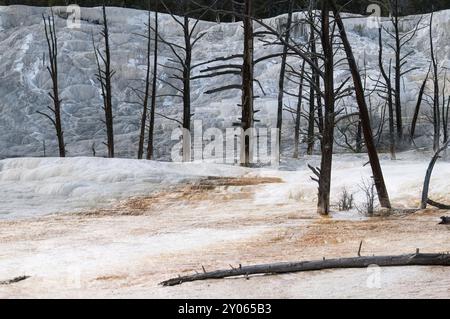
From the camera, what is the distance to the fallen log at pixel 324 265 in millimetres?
4883

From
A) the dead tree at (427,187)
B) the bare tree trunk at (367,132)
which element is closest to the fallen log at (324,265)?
the dead tree at (427,187)

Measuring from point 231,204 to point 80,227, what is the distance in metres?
3.23

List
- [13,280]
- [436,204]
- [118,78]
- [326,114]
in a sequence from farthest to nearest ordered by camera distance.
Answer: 1. [118,78]
2. [326,114]
3. [436,204]
4. [13,280]

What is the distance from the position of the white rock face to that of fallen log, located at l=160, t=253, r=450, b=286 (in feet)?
79.5

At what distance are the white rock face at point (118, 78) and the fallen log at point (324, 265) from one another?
79.5 ft

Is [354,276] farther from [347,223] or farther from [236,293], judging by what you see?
[347,223]

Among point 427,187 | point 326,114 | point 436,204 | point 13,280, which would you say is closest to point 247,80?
point 326,114

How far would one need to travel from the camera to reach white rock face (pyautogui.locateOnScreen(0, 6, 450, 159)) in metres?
32.2

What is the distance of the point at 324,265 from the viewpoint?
505 cm

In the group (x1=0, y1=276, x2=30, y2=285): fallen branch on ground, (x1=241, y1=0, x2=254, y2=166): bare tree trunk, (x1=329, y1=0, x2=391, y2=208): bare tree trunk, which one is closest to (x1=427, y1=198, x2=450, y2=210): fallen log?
(x1=329, y1=0, x2=391, y2=208): bare tree trunk

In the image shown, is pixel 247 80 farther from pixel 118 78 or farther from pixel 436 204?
pixel 118 78

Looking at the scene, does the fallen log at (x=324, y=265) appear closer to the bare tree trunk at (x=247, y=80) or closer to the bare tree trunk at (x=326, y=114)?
the bare tree trunk at (x=326, y=114)

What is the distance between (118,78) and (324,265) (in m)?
33.5
